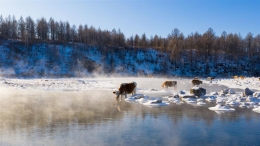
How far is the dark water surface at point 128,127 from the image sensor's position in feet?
26.8

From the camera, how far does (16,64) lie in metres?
73.6

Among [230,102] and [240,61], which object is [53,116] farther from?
[240,61]

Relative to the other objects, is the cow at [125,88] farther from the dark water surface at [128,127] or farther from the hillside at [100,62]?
the hillside at [100,62]

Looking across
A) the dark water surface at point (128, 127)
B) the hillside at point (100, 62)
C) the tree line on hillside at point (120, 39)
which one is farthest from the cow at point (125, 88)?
the tree line on hillside at point (120, 39)

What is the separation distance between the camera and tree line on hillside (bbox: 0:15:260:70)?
10075 cm

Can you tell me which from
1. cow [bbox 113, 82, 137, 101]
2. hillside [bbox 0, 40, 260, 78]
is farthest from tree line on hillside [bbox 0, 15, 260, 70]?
cow [bbox 113, 82, 137, 101]

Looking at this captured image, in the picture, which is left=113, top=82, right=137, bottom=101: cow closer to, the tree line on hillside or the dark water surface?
the dark water surface

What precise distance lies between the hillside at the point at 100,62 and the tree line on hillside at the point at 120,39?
320 centimetres

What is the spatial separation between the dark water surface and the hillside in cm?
5849

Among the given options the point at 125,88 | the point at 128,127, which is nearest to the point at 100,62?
the point at 125,88

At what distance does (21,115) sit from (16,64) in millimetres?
67249

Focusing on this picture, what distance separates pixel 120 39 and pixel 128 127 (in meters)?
102

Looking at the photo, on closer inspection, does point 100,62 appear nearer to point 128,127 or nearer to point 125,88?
point 125,88

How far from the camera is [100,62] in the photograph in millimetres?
86125
